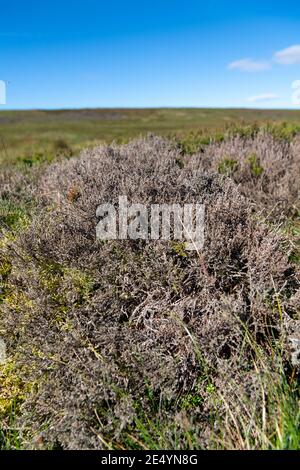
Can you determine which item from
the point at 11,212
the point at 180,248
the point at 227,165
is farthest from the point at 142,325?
the point at 227,165

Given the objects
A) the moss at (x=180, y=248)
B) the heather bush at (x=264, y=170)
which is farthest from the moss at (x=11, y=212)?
the heather bush at (x=264, y=170)

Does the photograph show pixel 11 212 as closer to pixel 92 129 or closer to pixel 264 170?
pixel 264 170

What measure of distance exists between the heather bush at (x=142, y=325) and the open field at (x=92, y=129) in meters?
2.97

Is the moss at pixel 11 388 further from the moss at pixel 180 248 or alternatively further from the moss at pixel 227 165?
the moss at pixel 227 165

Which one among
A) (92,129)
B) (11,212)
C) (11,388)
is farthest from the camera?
(92,129)

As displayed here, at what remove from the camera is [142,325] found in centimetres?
288

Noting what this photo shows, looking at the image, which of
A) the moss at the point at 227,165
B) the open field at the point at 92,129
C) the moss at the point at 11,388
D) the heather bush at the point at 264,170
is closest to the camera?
the moss at the point at 11,388

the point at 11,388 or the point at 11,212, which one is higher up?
the point at 11,212

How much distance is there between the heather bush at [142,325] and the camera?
7.56ft

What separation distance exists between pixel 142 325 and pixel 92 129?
5055cm

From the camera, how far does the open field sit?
895 cm

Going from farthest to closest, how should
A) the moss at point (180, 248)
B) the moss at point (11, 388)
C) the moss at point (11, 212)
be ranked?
the moss at point (11, 212), the moss at point (180, 248), the moss at point (11, 388)

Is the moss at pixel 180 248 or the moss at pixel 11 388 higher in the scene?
the moss at pixel 180 248

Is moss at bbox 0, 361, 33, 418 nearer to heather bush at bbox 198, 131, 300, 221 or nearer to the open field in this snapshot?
heather bush at bbox 198, 131, 300, 221
